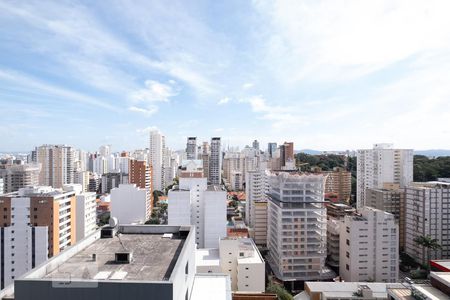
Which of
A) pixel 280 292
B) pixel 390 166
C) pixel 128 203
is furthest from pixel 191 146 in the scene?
pixel 280 292

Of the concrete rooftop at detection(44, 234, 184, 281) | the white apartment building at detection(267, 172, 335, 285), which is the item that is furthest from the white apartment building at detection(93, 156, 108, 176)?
the concrete rooftop at detection(44, 234, 184, 281)

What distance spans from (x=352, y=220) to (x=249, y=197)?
13694 mm

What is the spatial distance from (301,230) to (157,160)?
34.7 m

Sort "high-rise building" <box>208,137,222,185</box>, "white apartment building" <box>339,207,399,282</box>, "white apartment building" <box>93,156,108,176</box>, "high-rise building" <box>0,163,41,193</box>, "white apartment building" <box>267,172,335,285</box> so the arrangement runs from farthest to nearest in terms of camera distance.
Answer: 1. "white apartment building" <box>93,156,108,176</box>
2. "high-rise building" <box>208,137,222,185</box>
3. "high-rise building" <box>0,163,41,193</box>
4. "white apartment building" <box>267,172,335,285</box>
5. "white apartment building" <box>339,207,399,282</box>

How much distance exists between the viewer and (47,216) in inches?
601

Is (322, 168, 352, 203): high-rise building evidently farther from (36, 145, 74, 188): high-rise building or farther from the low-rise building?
(36, 145, 74, 188): high-rise building

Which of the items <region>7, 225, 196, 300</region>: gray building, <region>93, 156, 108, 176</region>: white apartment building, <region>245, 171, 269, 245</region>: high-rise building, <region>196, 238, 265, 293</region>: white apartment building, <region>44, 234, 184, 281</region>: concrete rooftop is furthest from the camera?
<region>93, 156, 108, 176</region>: white apartment building

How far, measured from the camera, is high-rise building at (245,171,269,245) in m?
23.9

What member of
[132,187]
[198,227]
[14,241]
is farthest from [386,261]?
[132,187]

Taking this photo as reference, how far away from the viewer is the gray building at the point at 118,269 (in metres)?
4.48

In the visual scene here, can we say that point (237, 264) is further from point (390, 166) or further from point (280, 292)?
point (390, 166)

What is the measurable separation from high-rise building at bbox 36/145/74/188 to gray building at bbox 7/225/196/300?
38104 millimetres

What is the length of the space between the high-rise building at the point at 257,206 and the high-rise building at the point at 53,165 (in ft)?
81.6

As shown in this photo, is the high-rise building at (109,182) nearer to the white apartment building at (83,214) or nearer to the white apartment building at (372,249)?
the white apartment building at (83,214)
